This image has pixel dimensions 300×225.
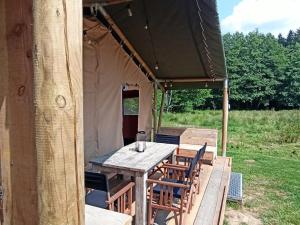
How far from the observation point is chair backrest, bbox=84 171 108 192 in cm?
259

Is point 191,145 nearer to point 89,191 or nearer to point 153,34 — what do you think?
point 153,34

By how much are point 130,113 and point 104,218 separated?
209 inches

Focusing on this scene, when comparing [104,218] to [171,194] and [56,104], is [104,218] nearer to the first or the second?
[56,104]

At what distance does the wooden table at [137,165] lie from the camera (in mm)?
3041

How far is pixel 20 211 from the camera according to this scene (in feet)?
3.01

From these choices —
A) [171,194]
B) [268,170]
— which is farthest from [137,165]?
[268,170]

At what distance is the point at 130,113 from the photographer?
656cm

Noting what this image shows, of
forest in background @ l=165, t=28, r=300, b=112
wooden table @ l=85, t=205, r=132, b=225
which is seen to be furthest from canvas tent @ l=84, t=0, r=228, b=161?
forest in background @ l=165, t=28, r=300, b=112

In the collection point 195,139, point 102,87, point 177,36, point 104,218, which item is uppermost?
point 177,36

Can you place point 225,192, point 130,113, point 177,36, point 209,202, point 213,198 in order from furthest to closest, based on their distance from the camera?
1. point 130,113
2. point 177,36
3. point 225,192
4. point 213,198
5. point 209,202

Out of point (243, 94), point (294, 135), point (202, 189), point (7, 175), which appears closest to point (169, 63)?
point (202, 189)

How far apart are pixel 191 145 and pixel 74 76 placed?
619 centimetres

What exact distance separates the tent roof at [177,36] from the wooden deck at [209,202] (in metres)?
2.12

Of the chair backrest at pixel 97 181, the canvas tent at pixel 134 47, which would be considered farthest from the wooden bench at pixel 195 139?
the chair backrest at pixel 97 181
